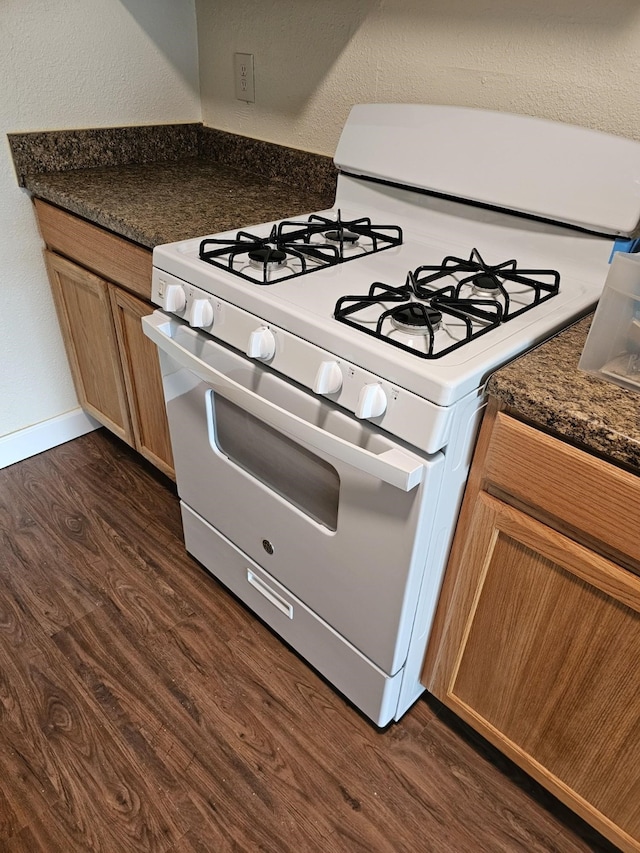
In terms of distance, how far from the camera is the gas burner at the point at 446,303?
89 centimetres

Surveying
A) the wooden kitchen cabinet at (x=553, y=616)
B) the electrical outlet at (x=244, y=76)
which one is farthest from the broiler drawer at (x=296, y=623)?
the electrical outlet at (x=244, y=76)

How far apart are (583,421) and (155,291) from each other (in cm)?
83

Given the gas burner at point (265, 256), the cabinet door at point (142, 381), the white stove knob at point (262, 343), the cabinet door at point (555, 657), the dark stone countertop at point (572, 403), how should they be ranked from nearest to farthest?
the dark stone countertop at point (572, 403)
the cabinet door at point (555, 657)
the white stove knob at point (262, 343)
the gas burner at point (265, 256)
the cabinet door at point (142, 381)

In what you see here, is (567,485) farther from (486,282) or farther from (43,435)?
(43,435)

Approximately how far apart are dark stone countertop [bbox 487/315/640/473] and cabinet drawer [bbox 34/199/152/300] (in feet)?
2.94

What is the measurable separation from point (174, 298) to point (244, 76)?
38.7 inches

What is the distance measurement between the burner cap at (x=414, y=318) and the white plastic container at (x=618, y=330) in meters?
0.22

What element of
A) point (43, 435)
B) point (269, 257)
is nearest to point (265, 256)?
point (269, 257)

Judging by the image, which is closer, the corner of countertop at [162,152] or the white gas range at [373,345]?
the white gas range at [373,345]

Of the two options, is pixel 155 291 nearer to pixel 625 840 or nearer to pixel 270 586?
pixel 270 586

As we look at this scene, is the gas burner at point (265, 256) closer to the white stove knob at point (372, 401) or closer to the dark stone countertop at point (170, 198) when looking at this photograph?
the dark stone countertop at point (170, 198)

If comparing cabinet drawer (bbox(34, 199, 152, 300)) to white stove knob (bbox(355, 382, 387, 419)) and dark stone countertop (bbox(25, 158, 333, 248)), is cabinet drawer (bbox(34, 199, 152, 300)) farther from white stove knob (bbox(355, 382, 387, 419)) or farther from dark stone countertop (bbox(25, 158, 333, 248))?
white stove knob (bbox(355, 382, 387, 419))

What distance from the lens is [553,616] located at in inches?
35.8

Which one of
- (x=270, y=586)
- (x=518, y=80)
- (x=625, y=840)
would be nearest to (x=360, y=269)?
(x=518, y=80)
